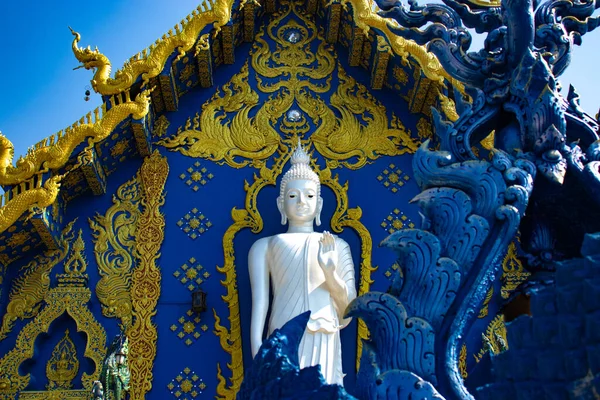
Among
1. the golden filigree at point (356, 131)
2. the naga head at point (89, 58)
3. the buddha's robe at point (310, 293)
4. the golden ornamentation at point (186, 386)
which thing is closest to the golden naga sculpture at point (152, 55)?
the naga head at point (89, 58)

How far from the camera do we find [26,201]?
5113mm

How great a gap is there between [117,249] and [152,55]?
1.38 m

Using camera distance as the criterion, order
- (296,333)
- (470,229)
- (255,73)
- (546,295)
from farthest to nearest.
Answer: (255,73) → (470,229) → (296,333) → (546,295)

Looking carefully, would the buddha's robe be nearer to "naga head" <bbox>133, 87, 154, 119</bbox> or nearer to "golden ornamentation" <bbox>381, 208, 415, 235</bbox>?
"golden ornamentation" <bbox>381, 208, 415, 235</bbox>

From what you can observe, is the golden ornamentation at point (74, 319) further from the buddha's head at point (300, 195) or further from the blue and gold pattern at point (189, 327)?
the buddha's head at point (300, 195)

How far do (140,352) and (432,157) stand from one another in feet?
12.1

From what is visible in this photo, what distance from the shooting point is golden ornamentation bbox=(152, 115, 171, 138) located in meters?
6.20

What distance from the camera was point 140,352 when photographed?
17.3ft

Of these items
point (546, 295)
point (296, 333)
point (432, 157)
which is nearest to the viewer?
point (546, 295)

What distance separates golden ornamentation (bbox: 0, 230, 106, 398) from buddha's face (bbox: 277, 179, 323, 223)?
1433 mm

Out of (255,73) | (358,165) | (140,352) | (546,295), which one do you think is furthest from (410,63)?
(546,295)

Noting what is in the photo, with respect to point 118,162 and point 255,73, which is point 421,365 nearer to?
point 118,162

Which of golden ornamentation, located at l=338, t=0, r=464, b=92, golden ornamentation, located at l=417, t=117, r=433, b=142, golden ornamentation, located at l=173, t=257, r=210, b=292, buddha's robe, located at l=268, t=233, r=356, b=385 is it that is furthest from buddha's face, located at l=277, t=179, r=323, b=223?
golden ornamentation, located at l=338, t=0, r=464, b=92

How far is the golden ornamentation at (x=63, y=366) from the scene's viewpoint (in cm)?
517
